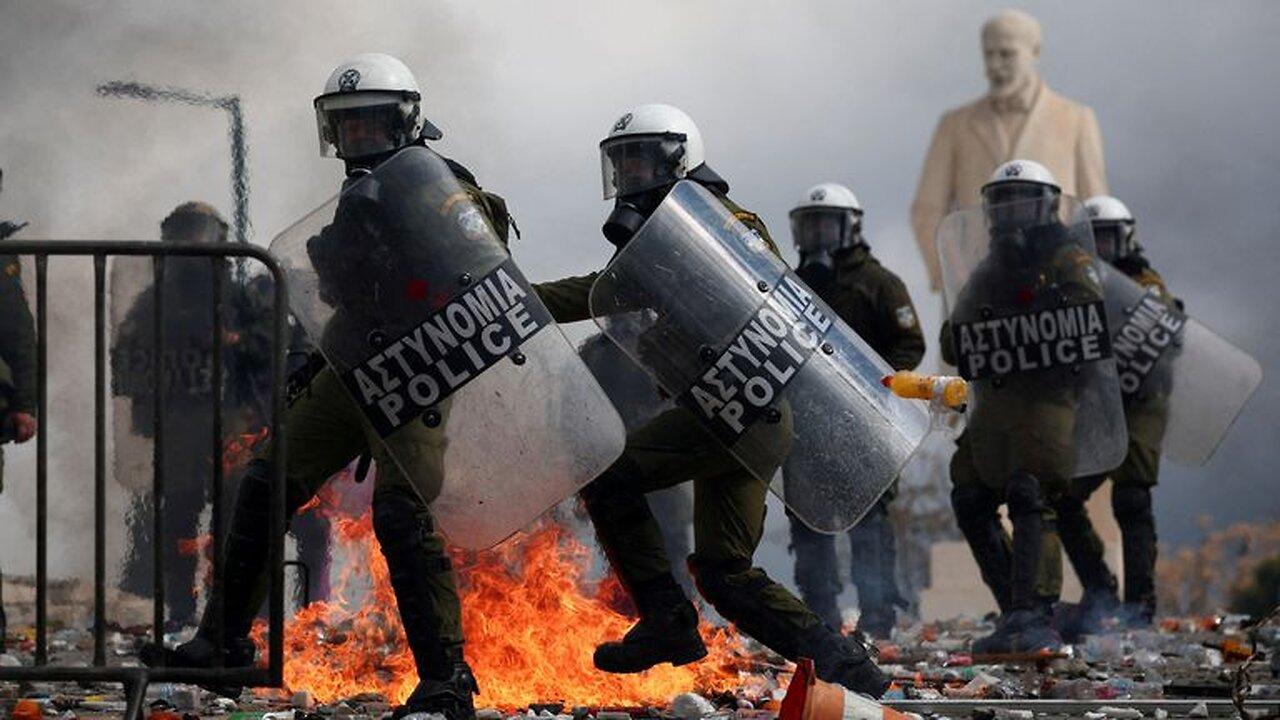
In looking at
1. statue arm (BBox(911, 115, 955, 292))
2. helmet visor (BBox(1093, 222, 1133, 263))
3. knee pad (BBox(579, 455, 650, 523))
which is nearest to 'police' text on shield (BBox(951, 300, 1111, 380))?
helmet visor (BBox(1093, 222, 1133, 263))

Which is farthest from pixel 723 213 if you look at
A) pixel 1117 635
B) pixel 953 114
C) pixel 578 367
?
pixel 953 114

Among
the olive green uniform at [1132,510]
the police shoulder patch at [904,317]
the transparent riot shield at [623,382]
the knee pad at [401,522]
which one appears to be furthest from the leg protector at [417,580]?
the olive green uniform at [1132,510]

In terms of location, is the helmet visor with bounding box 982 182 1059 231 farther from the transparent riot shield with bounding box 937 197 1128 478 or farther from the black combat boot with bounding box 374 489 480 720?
the black combat boot with bounding box 374 489 480 720

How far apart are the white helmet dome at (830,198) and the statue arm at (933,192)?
663cm

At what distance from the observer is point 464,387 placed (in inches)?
251

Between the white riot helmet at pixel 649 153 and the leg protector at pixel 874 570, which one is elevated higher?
the white riot helmet at pixel 649 153

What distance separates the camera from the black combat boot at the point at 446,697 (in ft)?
21.1

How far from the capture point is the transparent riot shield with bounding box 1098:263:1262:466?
1145 cm

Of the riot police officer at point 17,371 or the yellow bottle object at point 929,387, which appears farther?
the riot police officer at point 17,371

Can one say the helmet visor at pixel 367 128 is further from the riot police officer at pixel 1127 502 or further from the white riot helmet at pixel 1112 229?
the white riot helmet at pixel 1112 229

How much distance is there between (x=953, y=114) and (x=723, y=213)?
11.6 meters

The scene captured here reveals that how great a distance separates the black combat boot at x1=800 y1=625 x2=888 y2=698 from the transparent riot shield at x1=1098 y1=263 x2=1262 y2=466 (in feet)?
15.4

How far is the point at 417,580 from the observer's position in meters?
6.50

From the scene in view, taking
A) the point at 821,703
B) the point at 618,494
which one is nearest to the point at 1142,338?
the point at 618,494
